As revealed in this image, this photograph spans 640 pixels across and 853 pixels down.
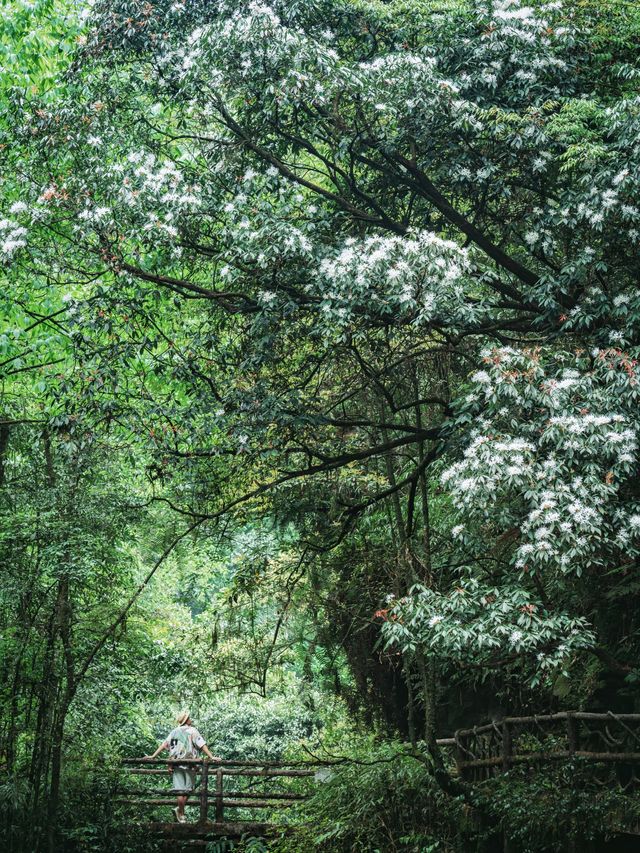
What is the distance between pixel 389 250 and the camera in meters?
7.10

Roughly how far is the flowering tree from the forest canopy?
0.03 metres

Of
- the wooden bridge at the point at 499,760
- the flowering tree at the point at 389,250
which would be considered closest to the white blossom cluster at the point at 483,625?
the flowering tree at the point at 389,250

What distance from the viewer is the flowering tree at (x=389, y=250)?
6691 mm

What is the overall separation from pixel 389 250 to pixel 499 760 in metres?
4.49

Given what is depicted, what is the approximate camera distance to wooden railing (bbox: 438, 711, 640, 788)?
6988 millimetres

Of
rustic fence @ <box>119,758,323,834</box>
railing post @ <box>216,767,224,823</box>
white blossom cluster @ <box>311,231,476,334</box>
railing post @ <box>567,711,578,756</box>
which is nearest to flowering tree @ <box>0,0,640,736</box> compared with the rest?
white blossom cluster @ <box>311,231,476,334</box>

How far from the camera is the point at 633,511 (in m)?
6.66

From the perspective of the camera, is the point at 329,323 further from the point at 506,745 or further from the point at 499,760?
the point at 499,760

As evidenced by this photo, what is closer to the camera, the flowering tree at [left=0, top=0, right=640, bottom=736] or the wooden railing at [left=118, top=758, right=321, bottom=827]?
the flowering tree at [left=0, top=0, right=640, bottom=736]

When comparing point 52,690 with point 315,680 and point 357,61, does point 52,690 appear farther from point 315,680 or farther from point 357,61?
point 357,61

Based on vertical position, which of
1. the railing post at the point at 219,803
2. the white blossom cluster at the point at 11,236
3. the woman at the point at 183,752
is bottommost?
the railing post at the point at 219,803

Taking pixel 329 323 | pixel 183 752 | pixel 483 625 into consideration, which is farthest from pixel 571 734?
pixel 183 752

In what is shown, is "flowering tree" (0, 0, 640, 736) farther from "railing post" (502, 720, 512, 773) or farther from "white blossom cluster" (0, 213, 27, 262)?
"railing post" (502, 720, 512, 773)

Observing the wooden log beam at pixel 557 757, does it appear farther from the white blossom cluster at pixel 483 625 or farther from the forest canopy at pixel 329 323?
the white blossom cluster at pixel 483 625
